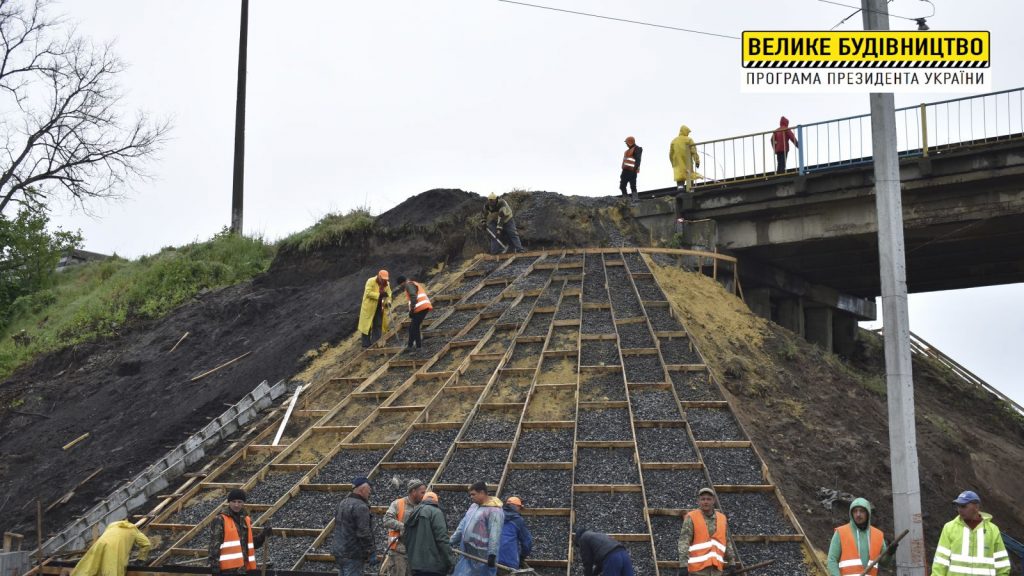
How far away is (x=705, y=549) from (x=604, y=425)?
4859 mm

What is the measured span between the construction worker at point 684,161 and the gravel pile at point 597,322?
5251mm

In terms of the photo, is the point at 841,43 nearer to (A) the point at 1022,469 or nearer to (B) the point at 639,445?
(B) the point at 639,445

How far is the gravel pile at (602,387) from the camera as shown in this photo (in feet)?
48.2

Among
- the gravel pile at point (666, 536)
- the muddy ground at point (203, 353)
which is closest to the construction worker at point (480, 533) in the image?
the gravel pile at point (666, 536)

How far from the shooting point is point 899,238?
31.6ft

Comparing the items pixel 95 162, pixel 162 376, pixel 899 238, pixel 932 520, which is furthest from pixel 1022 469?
pixel 95 162

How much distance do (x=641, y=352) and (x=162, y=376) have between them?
10.1 meters

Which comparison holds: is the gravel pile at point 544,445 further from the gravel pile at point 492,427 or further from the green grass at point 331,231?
the green grass at point 331,231

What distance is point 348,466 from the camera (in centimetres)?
1380

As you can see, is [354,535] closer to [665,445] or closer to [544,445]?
[544,445]

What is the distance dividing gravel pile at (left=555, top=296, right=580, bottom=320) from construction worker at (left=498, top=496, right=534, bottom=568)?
8.21 m

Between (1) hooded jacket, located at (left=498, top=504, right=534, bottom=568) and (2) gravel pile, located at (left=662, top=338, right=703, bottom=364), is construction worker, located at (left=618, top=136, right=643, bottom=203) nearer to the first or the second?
(2) gravel pile, located at (left=662, top=338, right=703, bottom=364)

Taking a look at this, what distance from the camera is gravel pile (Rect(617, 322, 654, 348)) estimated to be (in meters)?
16.4

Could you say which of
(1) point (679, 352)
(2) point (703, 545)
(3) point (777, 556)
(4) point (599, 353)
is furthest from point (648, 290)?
(2) point (703, 545)
